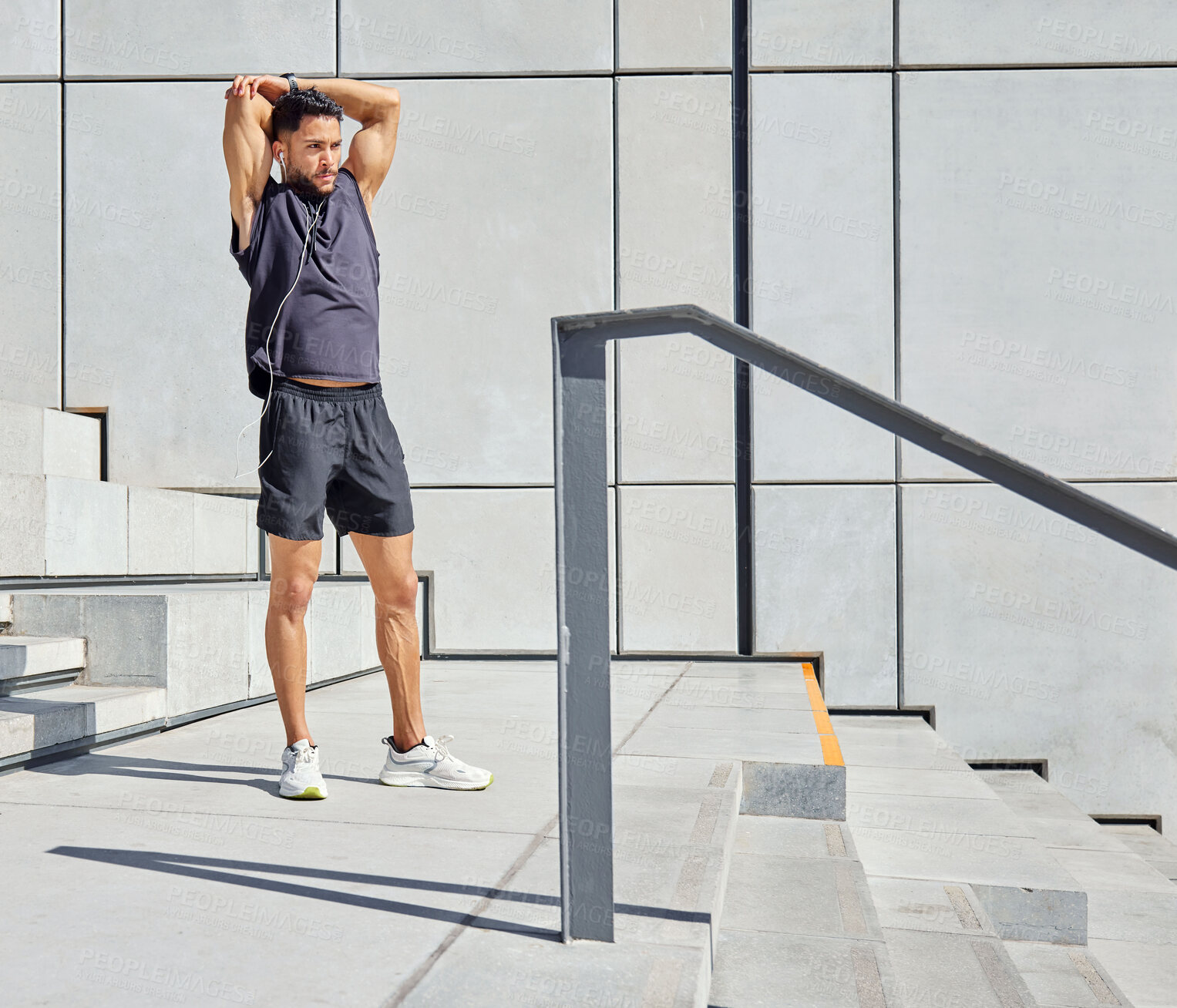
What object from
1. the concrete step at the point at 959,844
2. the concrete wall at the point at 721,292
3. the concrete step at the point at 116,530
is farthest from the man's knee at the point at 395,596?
the concrete wall at the point at 721,292

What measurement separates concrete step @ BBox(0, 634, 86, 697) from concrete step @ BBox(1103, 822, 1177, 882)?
4348 millimetres

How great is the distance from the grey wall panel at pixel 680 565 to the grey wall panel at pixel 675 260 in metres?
0.13

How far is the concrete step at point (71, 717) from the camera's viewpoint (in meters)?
2.48

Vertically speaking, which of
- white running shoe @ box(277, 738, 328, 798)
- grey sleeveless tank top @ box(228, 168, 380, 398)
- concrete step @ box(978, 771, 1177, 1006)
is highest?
grey sleeveless tank top @ box(228, 168, 380, 398)

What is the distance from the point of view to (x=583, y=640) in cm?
148

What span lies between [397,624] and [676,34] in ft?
13.9

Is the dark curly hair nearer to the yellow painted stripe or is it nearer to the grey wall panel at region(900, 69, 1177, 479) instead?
the yellow painted stripe

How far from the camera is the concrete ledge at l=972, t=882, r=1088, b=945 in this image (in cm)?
252

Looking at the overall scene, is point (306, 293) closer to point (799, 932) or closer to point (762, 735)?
point (799, 932)

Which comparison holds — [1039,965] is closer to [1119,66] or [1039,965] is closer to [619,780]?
[619,780]

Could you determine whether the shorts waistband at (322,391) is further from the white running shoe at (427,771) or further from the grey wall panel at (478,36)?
the grey wall panel at (478,36)

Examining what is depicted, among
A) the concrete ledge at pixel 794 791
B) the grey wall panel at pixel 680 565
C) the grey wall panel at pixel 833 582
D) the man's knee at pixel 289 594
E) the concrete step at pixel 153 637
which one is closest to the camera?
the man's knee at pixel 289 594

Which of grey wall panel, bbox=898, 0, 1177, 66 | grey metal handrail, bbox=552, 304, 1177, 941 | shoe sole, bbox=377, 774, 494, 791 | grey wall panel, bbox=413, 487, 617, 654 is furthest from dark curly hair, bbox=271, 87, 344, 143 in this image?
grey wall panel, bbox=898, 0, 1177, 66

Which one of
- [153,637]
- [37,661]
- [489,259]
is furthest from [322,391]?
[489,259]
